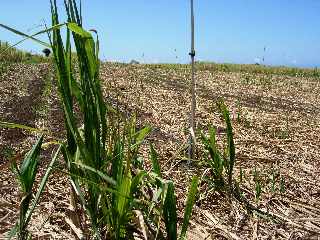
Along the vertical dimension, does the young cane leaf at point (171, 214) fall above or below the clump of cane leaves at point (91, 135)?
below

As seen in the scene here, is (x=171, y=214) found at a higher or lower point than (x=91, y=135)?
lower

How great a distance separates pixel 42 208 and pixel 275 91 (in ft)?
40.4

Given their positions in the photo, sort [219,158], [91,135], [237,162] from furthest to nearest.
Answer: [237,162]
[219,158]
[91,135]

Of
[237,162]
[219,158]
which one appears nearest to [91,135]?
[219,158]

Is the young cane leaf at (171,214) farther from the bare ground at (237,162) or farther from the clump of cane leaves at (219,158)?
the clump of cane leaves at (219,158)

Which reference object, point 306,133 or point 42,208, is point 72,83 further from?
point 306,133

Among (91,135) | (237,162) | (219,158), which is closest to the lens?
(91,135)

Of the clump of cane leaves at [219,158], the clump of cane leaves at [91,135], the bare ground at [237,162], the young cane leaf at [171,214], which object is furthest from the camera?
the clump of cane leaves at [219,158]

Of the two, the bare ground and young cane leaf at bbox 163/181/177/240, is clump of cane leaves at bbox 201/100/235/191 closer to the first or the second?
the bare ground

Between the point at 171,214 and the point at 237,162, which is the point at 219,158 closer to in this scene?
the point at 237,162

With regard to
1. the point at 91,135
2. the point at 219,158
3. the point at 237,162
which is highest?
the point at 91,135

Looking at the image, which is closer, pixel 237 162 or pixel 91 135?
pixel 91 135

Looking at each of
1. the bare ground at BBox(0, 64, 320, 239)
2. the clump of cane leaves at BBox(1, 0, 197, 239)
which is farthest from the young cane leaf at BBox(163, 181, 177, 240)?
the bare ground at BBox(0, 64, 320, 239)

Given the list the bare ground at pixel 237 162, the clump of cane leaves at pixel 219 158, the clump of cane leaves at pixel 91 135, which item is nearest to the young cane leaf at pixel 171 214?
the clump of cane leaves at pixel 91 135
